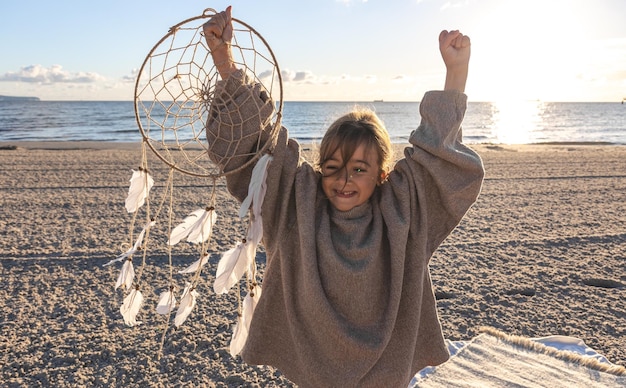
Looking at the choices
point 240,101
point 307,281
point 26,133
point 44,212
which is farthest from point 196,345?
point 26,133

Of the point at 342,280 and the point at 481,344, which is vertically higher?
the point at 342,280

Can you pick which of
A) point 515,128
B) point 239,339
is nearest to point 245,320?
point 239,339

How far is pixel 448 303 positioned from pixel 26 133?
75.9 feet

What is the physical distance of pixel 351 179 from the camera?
1.75 m

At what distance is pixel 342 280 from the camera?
1692mm

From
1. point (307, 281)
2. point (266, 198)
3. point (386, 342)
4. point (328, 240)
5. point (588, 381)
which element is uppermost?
point (266, 198)

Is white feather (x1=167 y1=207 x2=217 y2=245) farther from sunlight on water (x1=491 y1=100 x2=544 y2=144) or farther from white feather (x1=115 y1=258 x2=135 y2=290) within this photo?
sunlight on water (x1=491 y1=100 x2=544 y2=144)

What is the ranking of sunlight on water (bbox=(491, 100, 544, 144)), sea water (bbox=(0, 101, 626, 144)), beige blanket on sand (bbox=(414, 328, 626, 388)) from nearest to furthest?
beige blanket on sand (bbox=(414, 328, 626, 388)), sea water (bbox=(0, 101, 626, 144)), sunlight on water (bbox=(491, 100, 544, 144))

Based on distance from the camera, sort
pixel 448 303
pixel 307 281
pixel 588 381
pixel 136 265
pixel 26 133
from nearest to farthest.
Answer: pixel 307 281, pixel 588 381, pixel 448 303, pixel 136 265, pixel 26 133

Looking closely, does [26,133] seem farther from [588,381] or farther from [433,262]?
[588,381]

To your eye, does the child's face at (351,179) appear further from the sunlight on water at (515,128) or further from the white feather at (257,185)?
the sunlight on water at (515,128)

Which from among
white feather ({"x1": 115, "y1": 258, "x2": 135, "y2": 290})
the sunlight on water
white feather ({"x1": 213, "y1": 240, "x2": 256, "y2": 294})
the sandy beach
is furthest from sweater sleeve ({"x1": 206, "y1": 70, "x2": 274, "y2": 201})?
the sunlight on water

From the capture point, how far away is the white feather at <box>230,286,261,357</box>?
1.95 m

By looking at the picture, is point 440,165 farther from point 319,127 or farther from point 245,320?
point 319,127
